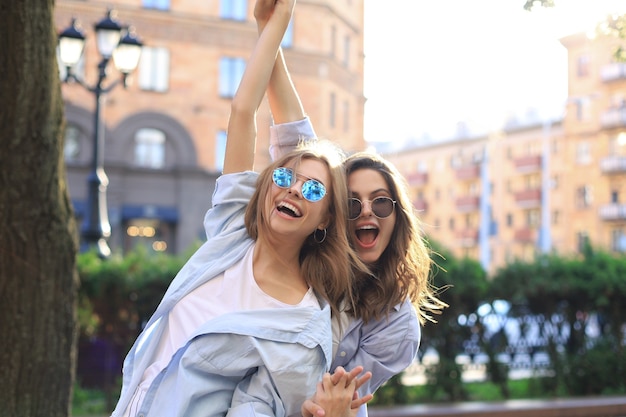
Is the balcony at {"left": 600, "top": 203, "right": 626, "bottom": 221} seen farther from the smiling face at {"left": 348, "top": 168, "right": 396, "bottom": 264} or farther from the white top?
the white top

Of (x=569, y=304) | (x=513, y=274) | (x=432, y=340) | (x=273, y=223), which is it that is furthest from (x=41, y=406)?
(x=569, y=304)

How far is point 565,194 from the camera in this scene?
2366 inches

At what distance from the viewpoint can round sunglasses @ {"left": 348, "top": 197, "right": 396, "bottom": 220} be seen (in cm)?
286

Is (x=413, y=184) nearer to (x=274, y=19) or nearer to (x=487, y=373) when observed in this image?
(x=487, y=373)

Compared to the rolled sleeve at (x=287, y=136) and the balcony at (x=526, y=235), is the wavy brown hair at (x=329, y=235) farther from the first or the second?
the balcony at (x=526, y=235)

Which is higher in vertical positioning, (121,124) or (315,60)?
(315,60)

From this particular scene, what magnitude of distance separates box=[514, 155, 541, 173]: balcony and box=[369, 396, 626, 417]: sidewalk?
57155 mm

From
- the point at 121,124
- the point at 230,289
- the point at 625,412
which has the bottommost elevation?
the point at 625,412

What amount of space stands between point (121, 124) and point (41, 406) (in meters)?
28.2

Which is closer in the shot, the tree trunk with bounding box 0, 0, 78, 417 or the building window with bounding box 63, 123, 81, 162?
the tree trunk with bounding box 0, 0, 78, 417

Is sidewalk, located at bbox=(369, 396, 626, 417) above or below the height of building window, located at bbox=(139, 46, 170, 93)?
below

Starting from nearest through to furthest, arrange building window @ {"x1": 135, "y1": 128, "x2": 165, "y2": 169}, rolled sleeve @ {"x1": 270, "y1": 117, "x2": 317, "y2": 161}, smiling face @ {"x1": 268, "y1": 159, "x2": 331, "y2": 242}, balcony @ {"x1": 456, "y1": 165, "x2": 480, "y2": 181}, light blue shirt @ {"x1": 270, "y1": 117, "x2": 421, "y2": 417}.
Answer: smiling face @ {"x1": 268, "y1": 159, "x2": 331, "y2": 242} → light blue shirt @ {"x1": 270, "y1": 117, "x2": 421, "y2": 417} → rolled sleeve @ {"x1": 270, "y1": 117, "x2": 317, "y2": 161} → building window @ {"x1": 135, "y1": 128, "x2": 165, "y2": 169} → balcony @ {"x1": 456, "y1": 165, "x2": 480, "y2": 181}

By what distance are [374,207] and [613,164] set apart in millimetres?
55604

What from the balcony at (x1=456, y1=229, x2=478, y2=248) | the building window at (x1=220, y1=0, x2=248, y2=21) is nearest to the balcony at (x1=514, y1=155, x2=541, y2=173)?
the balcony at (x1=456, y1=229, x2=478, y2=248)
